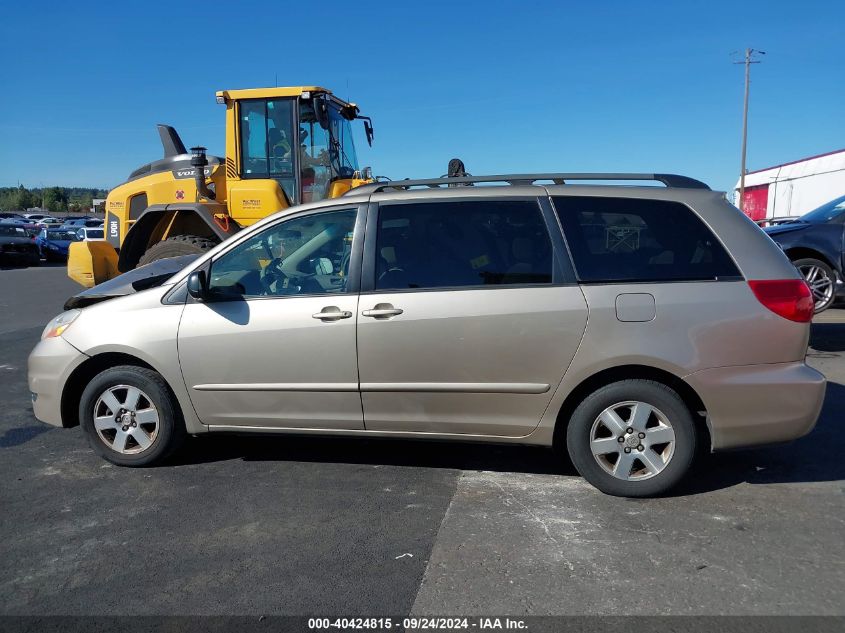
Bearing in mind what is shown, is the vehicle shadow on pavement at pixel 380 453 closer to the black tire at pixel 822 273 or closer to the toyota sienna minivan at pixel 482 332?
the toyota sienna minivan at pixel 482 332

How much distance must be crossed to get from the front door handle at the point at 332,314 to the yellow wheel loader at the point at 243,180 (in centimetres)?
486

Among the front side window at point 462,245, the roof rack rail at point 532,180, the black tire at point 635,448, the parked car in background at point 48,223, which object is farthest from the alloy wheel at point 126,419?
the parked car in background at point 48,223

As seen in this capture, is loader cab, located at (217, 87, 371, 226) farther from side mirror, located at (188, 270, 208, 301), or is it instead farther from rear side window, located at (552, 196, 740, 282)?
rear side window, located at (552, 196, 740, 282)

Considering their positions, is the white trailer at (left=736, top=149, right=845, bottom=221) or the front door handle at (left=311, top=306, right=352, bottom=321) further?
the white trailer at (left=736, top=149, right=845, bottom=221)

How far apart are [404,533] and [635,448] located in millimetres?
1424

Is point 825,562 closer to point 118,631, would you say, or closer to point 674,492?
point 674,492

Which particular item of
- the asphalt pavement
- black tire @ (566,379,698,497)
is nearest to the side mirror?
the asphalt pavement

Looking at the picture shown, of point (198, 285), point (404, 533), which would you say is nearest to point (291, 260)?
point (198, 285)

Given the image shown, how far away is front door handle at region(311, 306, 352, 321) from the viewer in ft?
13.3

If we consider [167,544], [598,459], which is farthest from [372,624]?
[598,459]

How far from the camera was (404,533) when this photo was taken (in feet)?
11.7

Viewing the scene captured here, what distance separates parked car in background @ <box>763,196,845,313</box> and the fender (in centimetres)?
766

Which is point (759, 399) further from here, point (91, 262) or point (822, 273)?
point (91, 262)

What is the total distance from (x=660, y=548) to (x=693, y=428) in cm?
79
